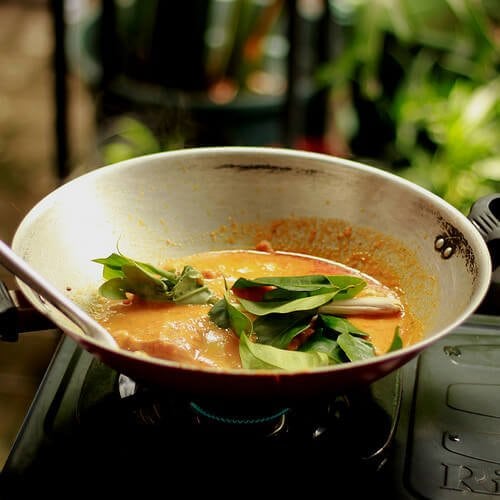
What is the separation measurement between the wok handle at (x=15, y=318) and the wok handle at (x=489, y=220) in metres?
0.60

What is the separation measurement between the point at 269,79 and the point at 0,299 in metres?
1.97

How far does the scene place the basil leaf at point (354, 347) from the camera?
996 mm

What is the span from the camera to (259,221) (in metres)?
1.37

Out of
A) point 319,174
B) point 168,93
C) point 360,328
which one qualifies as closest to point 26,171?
point 168,93

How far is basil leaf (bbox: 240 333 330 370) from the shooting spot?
3.13 feet

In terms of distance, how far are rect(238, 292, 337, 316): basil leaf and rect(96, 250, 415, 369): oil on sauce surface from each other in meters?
0.05

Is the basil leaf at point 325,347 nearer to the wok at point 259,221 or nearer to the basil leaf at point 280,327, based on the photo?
the basil leaf at point 280,327

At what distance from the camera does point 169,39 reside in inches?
99.3

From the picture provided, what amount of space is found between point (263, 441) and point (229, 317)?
6.8 inches

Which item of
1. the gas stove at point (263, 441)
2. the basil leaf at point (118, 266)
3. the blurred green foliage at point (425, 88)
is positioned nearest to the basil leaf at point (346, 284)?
the gas stove at point (263, 441)

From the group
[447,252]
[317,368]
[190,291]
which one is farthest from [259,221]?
[317,368]

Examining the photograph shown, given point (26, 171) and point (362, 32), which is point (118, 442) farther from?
→ point (26, 171)

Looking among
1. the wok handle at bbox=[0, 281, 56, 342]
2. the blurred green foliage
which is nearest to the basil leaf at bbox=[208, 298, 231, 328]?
the wok handle at bbox=[0, 281, 56, 342]

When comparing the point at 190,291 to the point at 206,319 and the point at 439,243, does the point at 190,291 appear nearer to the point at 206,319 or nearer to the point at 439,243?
the point at 206,319
